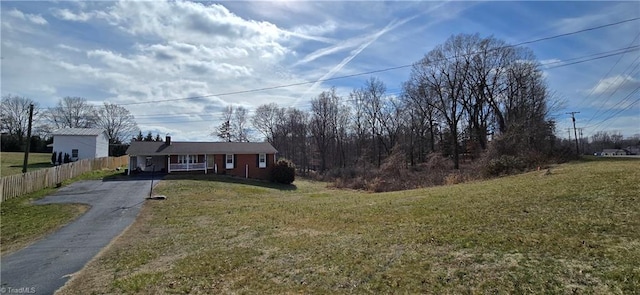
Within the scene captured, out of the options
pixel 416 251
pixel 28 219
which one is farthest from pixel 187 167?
pixel 416 251

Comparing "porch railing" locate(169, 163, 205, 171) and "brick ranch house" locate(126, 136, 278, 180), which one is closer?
"porch railing" locate(169, 163, 205, 171)

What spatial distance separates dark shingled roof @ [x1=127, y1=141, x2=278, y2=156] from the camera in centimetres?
3562

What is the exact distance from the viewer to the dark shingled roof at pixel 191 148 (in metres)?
35.6

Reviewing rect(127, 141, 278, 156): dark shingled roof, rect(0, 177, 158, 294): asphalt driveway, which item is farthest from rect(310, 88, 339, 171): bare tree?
rect(0, 177, 158, 294): asphalt driveway

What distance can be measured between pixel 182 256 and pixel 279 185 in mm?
28168

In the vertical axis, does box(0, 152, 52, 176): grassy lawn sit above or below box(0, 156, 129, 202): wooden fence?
above

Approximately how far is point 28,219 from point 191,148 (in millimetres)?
24565

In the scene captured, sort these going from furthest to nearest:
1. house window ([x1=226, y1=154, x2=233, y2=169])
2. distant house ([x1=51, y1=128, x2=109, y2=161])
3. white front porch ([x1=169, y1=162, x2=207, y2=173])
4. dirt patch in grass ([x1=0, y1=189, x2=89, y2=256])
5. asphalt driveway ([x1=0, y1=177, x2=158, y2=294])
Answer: distant house ([x1=51, y1=128, x2=109, y2=161]) → house window ([x1=226, y1=154, x2=233, y2=169]) → white front porch ([x1=169, y1=162, x2=207, y2=173]) → dirt patch in grass ([x1=0, y1=189, x2=89, y2=256]) → asphalt driveway ([x1=0, y1=177, x2=158, y2=294])

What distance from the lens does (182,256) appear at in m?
7.93

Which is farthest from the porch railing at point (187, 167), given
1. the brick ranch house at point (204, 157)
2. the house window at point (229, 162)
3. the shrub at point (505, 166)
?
the shrub at point (505, 166)

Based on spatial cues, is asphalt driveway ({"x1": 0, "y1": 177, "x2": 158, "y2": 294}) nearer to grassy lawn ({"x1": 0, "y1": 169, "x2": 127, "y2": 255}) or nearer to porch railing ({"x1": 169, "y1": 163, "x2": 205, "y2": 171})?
grassy lawn ({"x1": 0, "y1": 169, "x2": 127, "y2": 255})

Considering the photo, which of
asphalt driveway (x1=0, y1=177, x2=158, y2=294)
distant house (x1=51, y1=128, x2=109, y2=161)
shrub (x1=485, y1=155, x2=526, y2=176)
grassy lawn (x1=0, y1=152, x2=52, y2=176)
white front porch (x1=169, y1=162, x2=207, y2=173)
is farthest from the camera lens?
distant house (x1=51, y1=128, x2=109, y2=161)

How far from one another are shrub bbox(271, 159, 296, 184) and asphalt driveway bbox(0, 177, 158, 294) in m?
19.0

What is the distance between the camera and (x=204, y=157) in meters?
37.8
